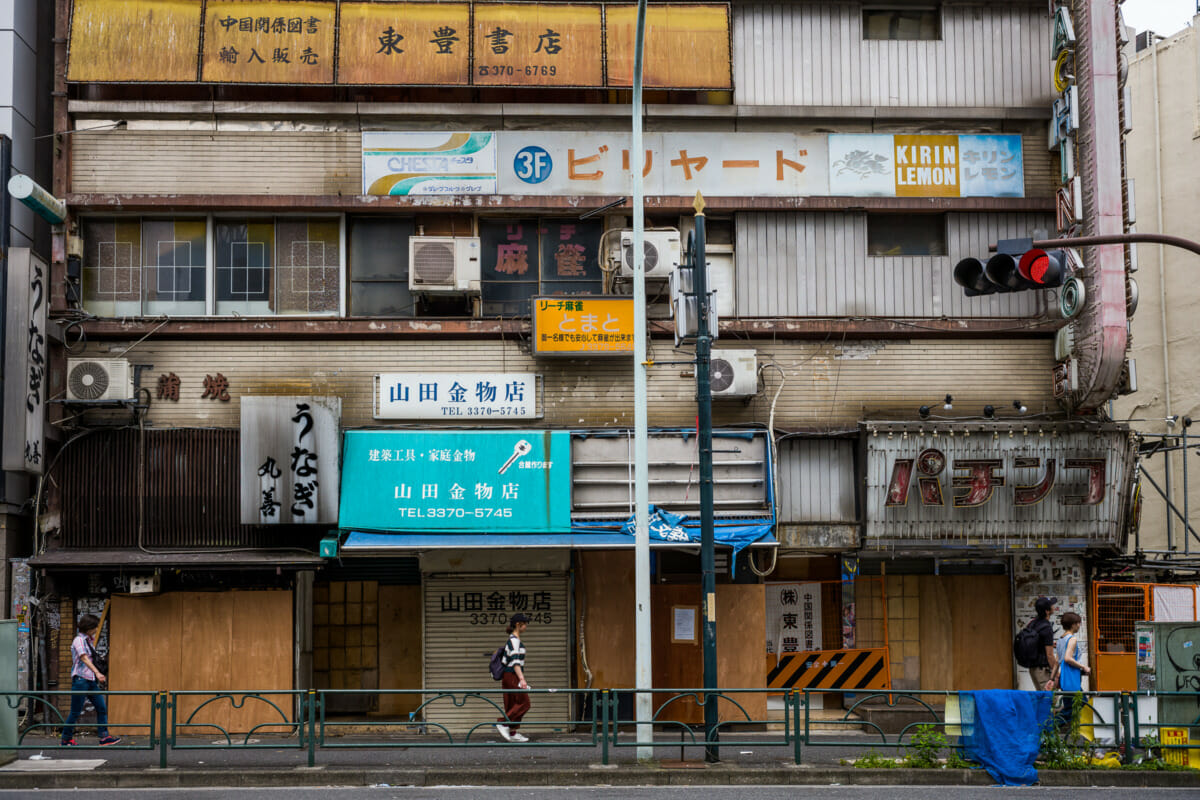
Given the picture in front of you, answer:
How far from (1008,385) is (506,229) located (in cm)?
830

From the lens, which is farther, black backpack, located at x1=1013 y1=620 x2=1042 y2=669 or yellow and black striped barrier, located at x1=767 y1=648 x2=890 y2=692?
yellow and black striped barrier, located at x1=767 y1=648 x2=890 y2=692

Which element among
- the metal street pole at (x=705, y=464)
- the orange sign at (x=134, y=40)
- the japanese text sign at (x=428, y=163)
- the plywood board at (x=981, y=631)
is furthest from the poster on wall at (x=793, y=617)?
the orange sign at (x=134, y=40)

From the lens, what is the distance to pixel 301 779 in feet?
43.8

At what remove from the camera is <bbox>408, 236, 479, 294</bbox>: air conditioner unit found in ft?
58.8

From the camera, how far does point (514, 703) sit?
51.6ft

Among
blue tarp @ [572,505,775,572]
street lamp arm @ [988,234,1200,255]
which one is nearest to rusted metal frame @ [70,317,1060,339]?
blue tarp @ [572,505,775,572]

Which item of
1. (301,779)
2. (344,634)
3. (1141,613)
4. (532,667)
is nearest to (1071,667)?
(1141,613)

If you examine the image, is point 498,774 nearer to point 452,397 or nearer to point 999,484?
point 452,397

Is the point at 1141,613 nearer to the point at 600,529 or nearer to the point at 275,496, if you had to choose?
the point at 600,529

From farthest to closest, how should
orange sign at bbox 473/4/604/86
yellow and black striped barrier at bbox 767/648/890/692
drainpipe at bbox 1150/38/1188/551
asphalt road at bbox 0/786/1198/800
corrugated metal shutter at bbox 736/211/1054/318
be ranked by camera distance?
drainpipe at bbox 1150/38/1188/551, yellow and black striped barrier at bbox 767/648/890/692, corrugated metal shutter at bbox 736/211/1054/318, orange sign at bbox 473/4/604/86, asphalt road at bbox 0/786/1198/800

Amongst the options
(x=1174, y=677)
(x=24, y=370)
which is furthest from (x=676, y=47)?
(x=1174, y=677)

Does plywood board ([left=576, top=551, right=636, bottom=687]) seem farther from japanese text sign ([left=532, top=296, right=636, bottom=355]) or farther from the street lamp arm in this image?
the street lamp arm

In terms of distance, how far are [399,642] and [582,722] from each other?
450 cm

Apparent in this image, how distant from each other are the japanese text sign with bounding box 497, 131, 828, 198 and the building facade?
0.18 ft
